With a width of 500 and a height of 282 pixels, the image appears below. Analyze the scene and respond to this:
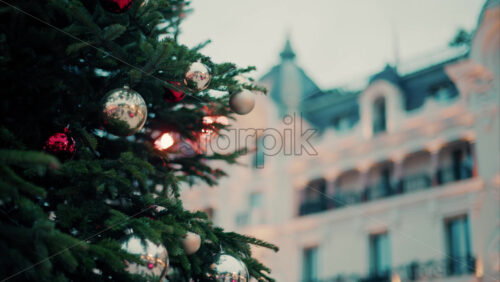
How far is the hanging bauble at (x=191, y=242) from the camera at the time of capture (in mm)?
4398

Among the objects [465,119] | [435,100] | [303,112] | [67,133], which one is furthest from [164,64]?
[303,112]

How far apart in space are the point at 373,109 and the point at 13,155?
1966 cm

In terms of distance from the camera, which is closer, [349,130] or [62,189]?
[62,189]

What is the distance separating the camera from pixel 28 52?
4.29 metres

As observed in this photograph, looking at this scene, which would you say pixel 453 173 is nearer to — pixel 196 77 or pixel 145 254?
pixel 196 77

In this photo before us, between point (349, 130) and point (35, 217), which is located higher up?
point (349, 130)

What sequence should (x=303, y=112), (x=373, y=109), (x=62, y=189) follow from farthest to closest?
(x=303, y=112)
(x=373, y=109)
(x=62, y=189)

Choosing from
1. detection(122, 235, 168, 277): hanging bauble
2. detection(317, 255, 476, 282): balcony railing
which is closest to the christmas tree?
detection(122, 235, 168, 277): hanging bauble

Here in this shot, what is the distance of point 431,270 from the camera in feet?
59.1

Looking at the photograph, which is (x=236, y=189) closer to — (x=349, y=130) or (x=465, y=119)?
(x=349, y=130)

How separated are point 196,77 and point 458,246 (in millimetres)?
15559

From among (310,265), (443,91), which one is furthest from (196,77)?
(310,265)

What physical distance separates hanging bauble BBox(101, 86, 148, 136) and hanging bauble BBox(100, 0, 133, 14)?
57cm

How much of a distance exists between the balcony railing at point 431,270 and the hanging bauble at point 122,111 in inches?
593
